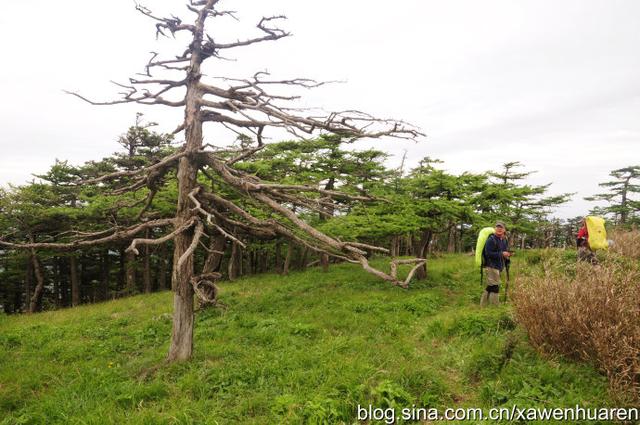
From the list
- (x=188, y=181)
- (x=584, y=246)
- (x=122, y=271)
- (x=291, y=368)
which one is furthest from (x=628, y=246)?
(x=122, y=271)

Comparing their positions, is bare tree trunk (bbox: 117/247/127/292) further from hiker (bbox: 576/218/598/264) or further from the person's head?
hiker (bbox: 576/218/598/264)

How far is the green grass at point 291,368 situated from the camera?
4723mm

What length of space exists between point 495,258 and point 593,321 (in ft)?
13.2

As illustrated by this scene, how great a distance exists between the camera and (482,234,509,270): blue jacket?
861cm

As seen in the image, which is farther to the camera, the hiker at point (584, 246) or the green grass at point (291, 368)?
the hiker at point (584, 246)

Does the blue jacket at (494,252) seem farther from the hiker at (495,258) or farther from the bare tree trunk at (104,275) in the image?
the bare tree trunk at (104,275)

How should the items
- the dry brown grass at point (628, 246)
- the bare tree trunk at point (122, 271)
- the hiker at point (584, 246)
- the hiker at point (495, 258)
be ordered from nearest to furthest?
1. the hiker at point (495, 258)
2. the hiker at point (584, 246)
3. the dry brown grass at point (628, 246)
4. the bare tree trunk at point (122, 271)

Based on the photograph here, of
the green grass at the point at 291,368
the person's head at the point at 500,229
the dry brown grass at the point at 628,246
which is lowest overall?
the green grass at the point at 291,368

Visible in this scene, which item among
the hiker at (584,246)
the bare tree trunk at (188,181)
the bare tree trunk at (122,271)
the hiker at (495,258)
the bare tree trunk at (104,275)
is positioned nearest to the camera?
the bare tree trunk at (188,181)

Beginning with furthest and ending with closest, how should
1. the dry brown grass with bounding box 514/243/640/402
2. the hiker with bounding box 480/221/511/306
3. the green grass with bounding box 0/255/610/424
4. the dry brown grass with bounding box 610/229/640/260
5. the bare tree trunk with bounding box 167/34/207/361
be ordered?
the dry brown grass with bounding box 610/229/640/260, the hiker with bounding box 480/221/511/306, the bare tree trunk with bounding box 167/34/207/361, the green grass with bounding box 0/255/610/424, the dry brown grass with bounding box 514/243/640/402

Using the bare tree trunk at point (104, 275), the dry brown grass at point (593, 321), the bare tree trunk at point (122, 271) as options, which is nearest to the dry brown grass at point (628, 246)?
the dry brown grass at point (593, 321)

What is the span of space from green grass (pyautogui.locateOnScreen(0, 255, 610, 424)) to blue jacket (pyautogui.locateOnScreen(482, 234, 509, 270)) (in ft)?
4.55

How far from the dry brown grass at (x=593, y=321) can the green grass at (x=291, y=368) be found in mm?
294

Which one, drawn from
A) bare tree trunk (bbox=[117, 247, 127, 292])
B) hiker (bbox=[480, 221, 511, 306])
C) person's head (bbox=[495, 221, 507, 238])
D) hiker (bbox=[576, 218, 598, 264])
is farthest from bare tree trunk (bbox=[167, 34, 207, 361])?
bare tree trunk (bbox=[117, 247, 127, 292])
